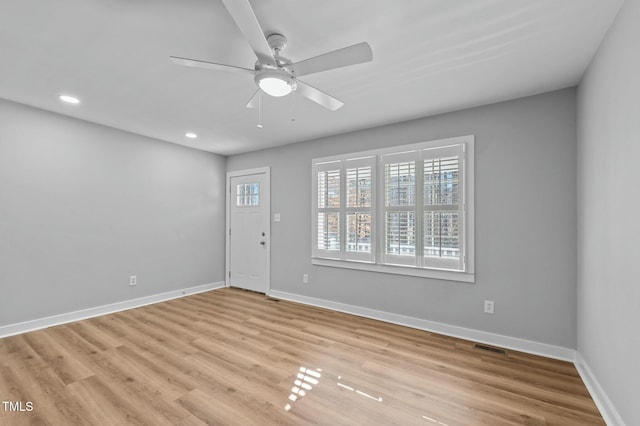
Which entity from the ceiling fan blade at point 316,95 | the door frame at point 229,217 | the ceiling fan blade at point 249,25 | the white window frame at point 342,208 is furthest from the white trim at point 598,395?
the door frame at point 229,217

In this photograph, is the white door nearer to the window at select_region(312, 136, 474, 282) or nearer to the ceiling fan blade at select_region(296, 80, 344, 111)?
the window at select_region(312, 136, 474, 282)

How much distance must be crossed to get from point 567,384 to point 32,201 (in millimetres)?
5537

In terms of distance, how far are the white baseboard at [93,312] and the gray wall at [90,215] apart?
67 millimetres

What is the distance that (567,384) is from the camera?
221cm

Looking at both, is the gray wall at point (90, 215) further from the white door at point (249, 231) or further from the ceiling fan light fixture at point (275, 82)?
the ceiling fan light fixture at point (275, 82)

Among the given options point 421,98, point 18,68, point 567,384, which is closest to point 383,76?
point 421,98

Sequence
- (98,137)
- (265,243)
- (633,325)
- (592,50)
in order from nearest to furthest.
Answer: (633,325) < (592,50) < (98,137) < (265,243)

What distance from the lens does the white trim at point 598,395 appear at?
1.73 m

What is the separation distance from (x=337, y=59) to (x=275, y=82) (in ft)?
1.40

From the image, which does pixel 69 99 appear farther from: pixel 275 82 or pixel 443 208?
A: pixel 443 208

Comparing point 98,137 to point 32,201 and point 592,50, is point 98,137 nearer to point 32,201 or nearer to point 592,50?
point 32,201

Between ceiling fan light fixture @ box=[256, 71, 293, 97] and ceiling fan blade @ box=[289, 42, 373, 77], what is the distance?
96 millimetres

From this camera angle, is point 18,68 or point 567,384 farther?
point 18,68

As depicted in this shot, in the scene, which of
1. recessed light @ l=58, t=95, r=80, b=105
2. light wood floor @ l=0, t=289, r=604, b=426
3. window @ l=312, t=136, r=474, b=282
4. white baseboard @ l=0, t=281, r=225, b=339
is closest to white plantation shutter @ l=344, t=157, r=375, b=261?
window @ l=312, t=136, r=474, b=282
